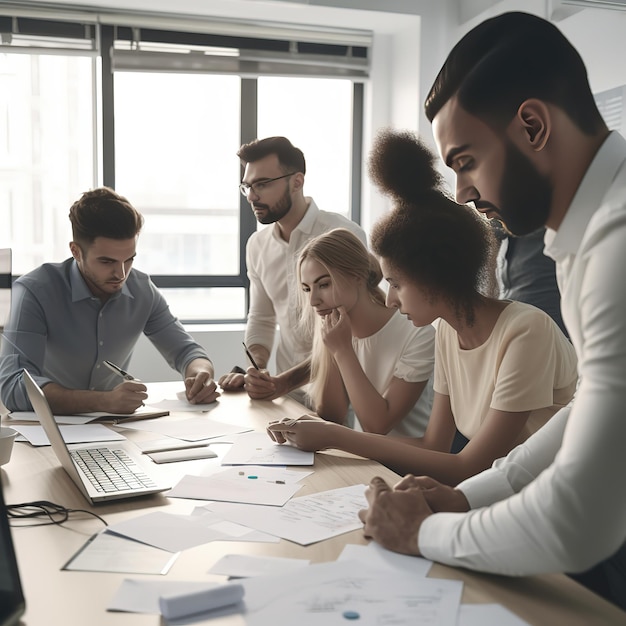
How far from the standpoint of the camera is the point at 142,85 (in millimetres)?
3939

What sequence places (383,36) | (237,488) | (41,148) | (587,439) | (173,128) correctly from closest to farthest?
(587,439) → (237,488) → (41,148) → (173,128) → (383,36)

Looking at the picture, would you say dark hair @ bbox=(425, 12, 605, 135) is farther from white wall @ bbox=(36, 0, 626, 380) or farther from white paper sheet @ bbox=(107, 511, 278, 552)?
white wall @ bbox=(36, 0, 626, 380)

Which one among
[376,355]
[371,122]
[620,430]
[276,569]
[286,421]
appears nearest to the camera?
[620,430]

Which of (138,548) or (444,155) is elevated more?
(444,155)

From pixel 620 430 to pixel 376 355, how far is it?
4.77 feet

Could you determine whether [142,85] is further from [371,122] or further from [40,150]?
[371,122]

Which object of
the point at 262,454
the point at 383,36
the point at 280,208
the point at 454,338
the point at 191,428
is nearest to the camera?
the point at 262,454

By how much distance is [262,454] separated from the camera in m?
1.62

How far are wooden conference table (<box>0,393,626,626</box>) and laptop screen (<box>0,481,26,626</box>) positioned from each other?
98 millimetres

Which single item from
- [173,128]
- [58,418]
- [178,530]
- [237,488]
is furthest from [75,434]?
[173,128]

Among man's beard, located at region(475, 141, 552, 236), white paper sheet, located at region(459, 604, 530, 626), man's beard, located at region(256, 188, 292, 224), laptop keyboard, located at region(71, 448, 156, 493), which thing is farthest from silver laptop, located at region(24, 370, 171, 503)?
man's beard, located at region(256, 188, 292, 224)

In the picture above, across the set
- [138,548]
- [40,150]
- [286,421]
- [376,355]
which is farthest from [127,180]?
[138,548]

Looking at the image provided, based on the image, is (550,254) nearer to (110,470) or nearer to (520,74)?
(520,74)

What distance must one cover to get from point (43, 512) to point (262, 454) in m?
0.52
